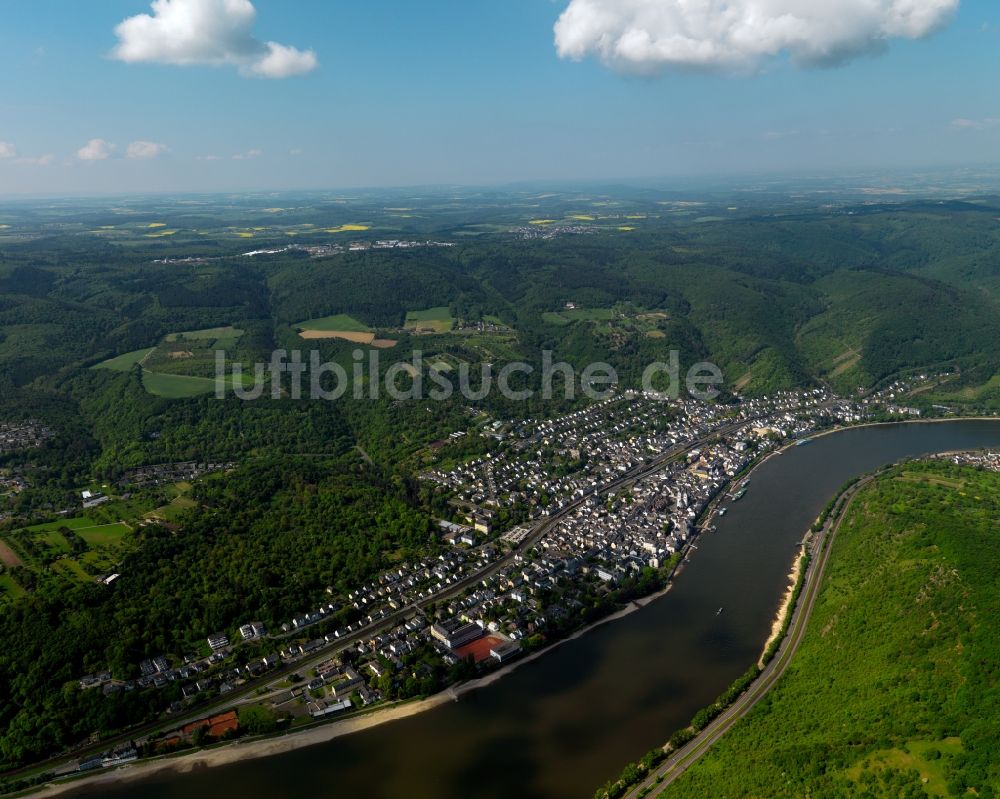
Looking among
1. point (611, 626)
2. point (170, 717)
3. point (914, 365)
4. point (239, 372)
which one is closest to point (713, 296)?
point (914, 365)

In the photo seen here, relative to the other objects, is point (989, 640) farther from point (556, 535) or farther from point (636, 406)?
point (636, 406)

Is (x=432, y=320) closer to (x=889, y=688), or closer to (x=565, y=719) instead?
(x=565, y=719)

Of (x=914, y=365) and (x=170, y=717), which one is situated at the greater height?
(x=914, y=365)

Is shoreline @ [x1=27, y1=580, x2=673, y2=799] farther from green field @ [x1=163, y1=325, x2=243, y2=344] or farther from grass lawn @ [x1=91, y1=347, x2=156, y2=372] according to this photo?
green field @ [x1=163, y1=325, x2=243, y2=344]

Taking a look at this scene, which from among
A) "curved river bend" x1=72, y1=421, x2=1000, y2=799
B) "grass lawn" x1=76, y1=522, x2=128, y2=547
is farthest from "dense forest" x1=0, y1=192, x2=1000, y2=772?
"curved river bend" x1=72, y1=421, x2=1000, y2=799

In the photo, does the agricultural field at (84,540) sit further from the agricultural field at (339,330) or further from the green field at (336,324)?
the green field at (336,324)

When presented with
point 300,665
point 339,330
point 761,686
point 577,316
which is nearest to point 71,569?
point 300,665
